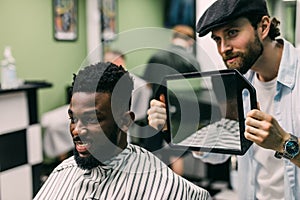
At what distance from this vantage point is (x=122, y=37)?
1130 millimetres

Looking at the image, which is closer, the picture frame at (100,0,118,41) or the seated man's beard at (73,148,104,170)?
the seated man's beard at (73,148,104,170)

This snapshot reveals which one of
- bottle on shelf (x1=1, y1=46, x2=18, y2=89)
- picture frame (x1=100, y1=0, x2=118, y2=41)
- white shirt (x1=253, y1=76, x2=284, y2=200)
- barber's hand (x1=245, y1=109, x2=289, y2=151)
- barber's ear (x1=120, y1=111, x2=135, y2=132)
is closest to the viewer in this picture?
barber's hand (x1=245, y1=109, x2=289, y2=151)

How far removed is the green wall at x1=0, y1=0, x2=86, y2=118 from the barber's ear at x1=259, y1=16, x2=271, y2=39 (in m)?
2.31

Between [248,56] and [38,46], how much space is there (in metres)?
2.76

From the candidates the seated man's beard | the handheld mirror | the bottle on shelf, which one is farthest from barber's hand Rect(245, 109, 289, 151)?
the bottle on shelf

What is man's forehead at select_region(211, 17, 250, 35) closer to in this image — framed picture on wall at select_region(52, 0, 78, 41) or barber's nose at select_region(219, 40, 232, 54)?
barber's nose at select_region(219, 40, 232, 54)

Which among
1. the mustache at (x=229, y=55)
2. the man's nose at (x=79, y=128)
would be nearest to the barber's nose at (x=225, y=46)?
the mustache at (x=229, y=55)

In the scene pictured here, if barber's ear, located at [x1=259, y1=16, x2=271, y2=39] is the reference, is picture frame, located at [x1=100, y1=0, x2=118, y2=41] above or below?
above

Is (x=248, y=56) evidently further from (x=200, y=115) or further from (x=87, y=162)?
(x=87, y=162)

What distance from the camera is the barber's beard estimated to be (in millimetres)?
995

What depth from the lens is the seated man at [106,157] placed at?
967mm

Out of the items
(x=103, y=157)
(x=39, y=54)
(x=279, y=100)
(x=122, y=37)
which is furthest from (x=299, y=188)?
(x=39, y=54)

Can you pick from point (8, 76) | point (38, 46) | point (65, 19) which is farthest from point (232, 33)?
point (65, 19)

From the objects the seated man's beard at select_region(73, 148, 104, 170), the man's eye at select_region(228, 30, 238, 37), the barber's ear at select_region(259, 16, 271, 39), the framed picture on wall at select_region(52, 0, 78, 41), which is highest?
the framed picture on wall at select_region(52, 0, 78, 41)
